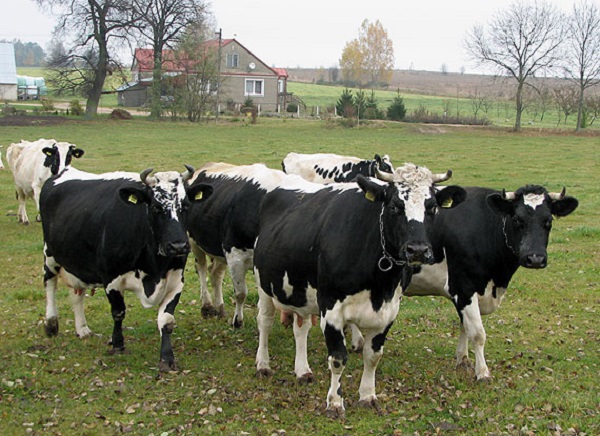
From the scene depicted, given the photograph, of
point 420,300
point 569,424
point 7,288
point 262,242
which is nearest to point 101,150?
point 7,288

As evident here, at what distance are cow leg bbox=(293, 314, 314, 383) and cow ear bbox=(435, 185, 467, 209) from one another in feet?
6.93

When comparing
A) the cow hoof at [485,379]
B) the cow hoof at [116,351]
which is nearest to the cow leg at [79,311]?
the cow hoof at [116,351]

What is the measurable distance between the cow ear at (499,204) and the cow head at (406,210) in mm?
1285

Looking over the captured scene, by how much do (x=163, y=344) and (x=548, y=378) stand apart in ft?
14.6

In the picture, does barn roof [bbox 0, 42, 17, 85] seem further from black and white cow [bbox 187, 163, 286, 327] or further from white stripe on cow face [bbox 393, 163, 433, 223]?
white stripe on cow face [bbox 393, 163, 433, 223]

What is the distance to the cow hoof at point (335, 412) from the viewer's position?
6.81 m

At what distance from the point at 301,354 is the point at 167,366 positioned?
5.16 feet

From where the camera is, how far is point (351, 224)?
6.89 metres

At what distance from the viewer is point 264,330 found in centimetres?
817

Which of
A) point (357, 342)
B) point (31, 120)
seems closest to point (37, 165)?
point (357, 342)

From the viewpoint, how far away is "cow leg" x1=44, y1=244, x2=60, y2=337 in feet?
30.5

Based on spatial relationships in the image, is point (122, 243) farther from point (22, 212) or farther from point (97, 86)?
point (97, 86)

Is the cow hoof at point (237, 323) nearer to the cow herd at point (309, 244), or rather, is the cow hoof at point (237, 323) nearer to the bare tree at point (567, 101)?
the cow herd at point (309, 244)

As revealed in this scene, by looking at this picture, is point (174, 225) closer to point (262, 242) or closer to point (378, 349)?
point (262, 242)
